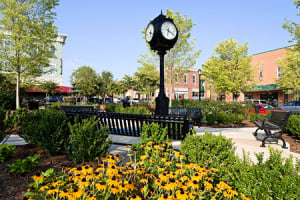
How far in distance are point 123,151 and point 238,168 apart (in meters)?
3.40

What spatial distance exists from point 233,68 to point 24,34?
24170 millimetres

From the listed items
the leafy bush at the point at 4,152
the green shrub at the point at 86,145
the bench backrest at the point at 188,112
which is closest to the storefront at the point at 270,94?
the bench backrest at the point at 188,112

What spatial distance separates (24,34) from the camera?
A: 12789 millimetres

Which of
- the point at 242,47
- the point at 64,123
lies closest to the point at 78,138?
the point at 64,123

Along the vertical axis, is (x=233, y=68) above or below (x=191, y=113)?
above

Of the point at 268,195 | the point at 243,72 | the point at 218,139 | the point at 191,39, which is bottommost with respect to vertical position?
the point at 268,195

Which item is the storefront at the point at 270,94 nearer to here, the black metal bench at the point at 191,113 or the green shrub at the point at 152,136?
the black metal bench at the point at 191,113

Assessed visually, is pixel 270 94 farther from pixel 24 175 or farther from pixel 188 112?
pixel 24 175

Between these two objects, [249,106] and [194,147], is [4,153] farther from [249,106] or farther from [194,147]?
[249,106]

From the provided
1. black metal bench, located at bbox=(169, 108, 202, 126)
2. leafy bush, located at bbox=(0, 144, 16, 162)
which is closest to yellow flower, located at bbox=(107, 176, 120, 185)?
leafy bush, located at bbox=(0, 144, 16, 162)

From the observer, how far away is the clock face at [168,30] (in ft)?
18.2

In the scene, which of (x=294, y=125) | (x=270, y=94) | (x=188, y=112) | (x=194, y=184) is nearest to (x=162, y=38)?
(x=194, y=184)

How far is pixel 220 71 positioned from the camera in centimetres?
2648

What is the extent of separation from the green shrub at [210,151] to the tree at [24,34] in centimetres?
1317
